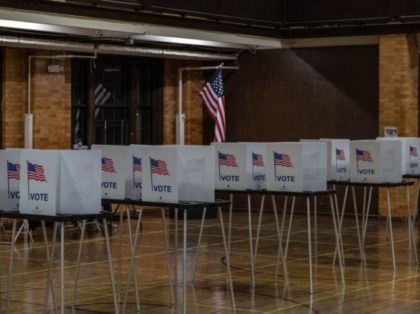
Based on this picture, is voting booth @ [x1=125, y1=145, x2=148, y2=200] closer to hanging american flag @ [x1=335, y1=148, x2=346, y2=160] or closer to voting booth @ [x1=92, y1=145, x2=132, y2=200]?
voting booth @ [x1=92, y1=145, x2=132, y2=200]

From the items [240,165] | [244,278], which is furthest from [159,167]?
[244,278]

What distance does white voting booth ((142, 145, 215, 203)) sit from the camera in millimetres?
10766

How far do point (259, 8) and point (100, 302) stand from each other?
12.0 m

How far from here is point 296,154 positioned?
1260 cm

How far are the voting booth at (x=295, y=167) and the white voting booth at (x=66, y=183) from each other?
3.42m

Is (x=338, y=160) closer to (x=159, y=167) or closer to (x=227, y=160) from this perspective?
(x=227, y=160)

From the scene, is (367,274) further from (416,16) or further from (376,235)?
(416,16)

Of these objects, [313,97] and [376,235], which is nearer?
[376,235]

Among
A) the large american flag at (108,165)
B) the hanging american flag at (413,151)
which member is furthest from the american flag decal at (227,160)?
the hanging american flag at (413,151)

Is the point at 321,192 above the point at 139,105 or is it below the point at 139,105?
A: below

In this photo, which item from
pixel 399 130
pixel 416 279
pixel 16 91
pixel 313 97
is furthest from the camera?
pixel 313 97

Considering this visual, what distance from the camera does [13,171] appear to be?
10367 mm

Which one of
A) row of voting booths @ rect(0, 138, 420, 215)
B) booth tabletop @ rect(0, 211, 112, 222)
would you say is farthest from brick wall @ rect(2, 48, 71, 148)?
booth tabletop @ rect(0, 211, 112, 222)

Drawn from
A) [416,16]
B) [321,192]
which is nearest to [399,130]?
[416,16]
